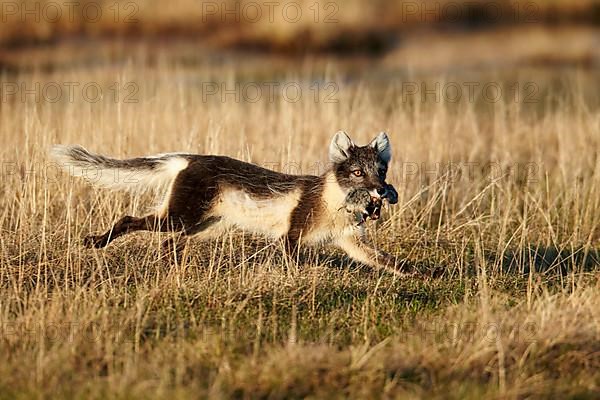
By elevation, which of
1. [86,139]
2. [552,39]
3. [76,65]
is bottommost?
[86,139]

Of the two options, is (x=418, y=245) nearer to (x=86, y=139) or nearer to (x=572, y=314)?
(x=572, y=314)

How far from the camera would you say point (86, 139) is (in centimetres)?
1005

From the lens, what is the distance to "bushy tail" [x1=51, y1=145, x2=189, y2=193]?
294 inches

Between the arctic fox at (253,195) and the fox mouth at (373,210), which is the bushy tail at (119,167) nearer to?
the arctic fox at (253,195)

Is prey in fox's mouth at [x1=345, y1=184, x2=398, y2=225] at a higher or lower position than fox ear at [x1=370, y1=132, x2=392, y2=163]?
lower

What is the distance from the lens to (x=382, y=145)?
7.38 metres

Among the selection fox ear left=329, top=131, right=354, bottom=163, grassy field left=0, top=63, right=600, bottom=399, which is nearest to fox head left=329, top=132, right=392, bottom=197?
fox ear left=329, top=131, right=354, bottom=163

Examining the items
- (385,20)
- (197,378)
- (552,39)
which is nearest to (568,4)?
(552,39)

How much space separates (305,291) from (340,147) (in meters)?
1.33

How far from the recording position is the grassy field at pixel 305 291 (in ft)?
17.1

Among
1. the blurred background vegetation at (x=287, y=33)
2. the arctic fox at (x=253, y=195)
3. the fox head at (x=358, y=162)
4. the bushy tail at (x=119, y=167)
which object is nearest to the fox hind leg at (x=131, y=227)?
the arctic fox at (x=253, y=195)

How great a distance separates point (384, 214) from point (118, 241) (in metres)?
2.71

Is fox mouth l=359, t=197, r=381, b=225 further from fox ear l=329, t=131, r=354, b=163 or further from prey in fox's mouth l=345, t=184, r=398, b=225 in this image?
fox ear l=329, t=131, r=354, b=163

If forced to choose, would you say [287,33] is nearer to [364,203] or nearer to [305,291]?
[364,203]
